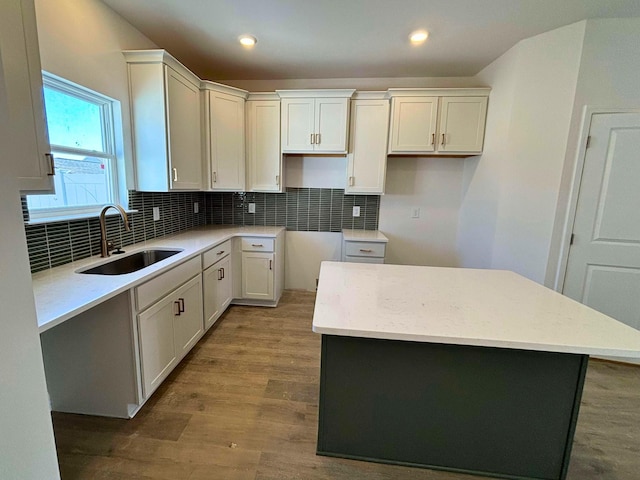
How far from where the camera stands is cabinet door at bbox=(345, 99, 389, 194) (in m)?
3.17

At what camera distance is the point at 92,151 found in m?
2.04

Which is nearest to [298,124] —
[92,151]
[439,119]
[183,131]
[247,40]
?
[247,40]

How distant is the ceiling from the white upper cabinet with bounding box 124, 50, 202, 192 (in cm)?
33

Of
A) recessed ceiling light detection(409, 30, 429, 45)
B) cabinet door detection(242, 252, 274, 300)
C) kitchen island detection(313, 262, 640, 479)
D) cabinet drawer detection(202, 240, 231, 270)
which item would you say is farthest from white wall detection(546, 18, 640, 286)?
cabinet drawer detection(202, 240, 231, 270)

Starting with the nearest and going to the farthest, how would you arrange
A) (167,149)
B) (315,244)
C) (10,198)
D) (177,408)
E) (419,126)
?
(10,198)
(177,408)
(167,149)
(419,126)
(315,244)

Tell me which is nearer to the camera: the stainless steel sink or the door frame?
the stainless steel sink

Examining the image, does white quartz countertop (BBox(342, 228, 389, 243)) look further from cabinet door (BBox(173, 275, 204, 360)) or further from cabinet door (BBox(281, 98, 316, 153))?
cabinet door (BBox(173, 275, 204, 360))

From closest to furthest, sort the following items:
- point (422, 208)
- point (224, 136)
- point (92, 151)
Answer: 1. point (92, 151)
2. point (224, 136)
3. point (422, 208)

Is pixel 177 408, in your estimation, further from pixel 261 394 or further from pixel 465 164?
pixel 465 164

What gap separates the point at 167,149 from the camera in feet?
7.83

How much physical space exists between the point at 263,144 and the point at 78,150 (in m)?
1.76

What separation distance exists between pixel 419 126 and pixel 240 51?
1.96 m

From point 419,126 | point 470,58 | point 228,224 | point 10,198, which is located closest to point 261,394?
point 10,198

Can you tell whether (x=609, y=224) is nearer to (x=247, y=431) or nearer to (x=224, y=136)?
(x=247, y=431)
